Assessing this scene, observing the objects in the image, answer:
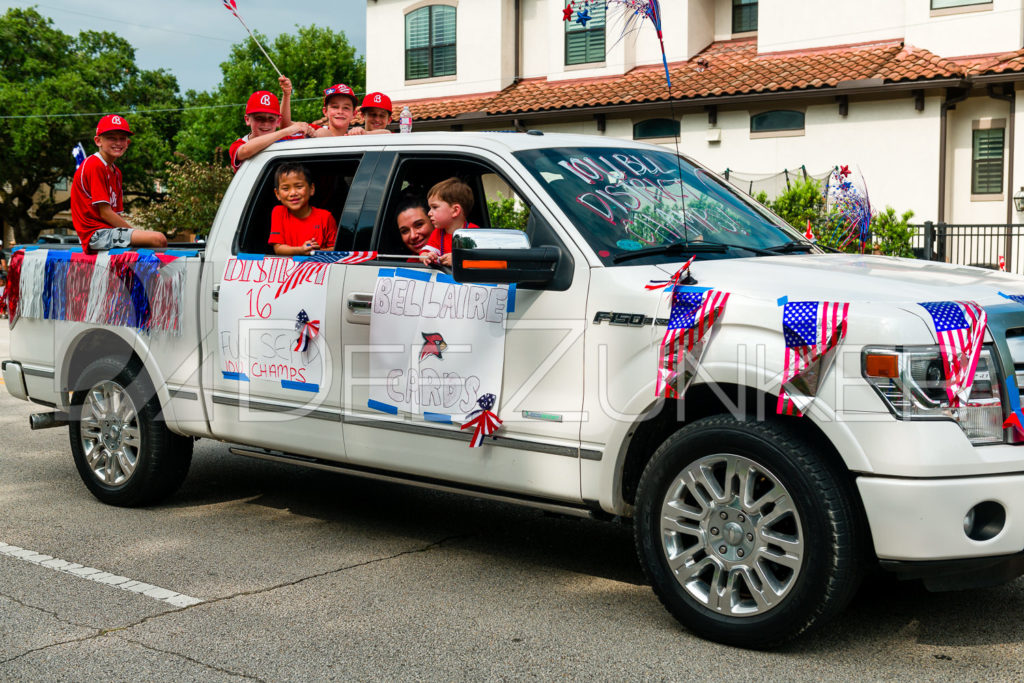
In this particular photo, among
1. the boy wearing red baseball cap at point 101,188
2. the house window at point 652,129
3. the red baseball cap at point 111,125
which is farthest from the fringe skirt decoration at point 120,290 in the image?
the house window at point 652,129

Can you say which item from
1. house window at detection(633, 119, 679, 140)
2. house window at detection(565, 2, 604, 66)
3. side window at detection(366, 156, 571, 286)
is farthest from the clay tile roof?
side window at detection(366, 156, 571, 286)

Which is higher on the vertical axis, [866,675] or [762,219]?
[762,219]

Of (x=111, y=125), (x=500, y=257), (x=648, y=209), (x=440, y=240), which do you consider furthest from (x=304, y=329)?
(x=111, y=125)

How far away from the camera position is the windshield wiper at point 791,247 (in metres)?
5.21

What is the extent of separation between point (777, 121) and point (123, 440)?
1903cm

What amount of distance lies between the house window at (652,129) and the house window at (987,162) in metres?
6.24

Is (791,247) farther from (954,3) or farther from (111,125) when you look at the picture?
(954,3)

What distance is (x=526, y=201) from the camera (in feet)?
16.8

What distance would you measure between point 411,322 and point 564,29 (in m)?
22.8

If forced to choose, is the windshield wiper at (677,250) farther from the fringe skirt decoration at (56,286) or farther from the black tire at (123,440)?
the fringe skirt decoration at (56,286)

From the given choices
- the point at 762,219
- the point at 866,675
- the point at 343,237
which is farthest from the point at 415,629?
the point at 762,219

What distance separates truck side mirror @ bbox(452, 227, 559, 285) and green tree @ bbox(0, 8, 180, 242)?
1912 inches

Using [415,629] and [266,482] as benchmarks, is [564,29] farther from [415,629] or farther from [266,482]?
[415,629]

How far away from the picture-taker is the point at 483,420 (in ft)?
16.5
